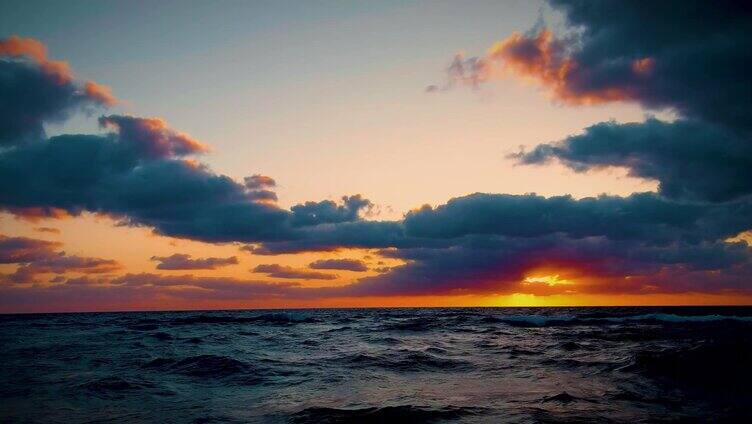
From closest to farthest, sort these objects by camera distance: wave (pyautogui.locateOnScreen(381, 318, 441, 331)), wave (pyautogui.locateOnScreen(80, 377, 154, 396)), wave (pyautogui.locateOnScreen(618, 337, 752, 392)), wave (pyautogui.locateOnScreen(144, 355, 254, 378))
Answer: wave (pyautogui.locateOnScreen(80, 377, 154, 396))
wave (pyautogui.locateOnScreen(618, 337, 752, 392))
wave (pyautogui.locateOnScreen(144, 355, 254, 378))
wave (pyautogui.locateOnScreen(381, 318, 441, 331))

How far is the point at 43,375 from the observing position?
13.5 m

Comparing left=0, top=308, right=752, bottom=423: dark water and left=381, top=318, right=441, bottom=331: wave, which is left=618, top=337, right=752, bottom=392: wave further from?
left=381, top=318, right=441, bottom=331: wave

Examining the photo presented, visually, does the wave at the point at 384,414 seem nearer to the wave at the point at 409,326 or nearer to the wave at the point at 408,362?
the wave at the point at 408,362

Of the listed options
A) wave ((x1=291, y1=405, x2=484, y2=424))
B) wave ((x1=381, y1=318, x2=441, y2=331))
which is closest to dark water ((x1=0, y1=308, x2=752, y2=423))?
wave ((x1=291, y1=405, x2=484, y2=424))

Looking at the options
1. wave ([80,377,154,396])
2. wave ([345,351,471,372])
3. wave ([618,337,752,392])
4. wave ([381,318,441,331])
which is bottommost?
wave ([381,318,441,331])

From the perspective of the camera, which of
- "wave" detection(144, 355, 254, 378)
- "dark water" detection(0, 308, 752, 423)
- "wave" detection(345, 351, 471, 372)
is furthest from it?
"wave" detection(345, 351, 471, 372)

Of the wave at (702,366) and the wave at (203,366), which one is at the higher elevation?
the wave at (702,366)

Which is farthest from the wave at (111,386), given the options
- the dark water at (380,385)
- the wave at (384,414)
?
the wave at (384,414)

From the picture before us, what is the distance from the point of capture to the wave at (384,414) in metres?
8.12

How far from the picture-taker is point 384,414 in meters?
8.46

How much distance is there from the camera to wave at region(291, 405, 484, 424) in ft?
26.6

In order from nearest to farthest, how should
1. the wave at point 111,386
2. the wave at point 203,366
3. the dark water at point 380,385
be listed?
1. the dark water at point 380,385
2. the wave at point 111,386
3. the wave at point 203,366

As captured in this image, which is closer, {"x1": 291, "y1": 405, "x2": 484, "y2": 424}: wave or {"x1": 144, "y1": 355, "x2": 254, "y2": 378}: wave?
{"x1": 291, "y1": 405, "x2": 484, "y2": 424}: wave

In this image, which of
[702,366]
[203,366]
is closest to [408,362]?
[203,366]
